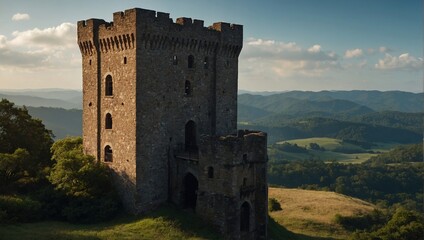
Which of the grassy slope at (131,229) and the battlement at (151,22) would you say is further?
the battlement at (151,22)

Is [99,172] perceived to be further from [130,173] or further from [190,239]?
[190,239]

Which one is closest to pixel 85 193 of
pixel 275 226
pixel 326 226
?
pixel 275 226

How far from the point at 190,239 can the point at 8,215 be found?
15.5 meters

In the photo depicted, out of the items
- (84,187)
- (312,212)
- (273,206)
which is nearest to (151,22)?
(84,187)

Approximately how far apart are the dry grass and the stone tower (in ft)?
38.1

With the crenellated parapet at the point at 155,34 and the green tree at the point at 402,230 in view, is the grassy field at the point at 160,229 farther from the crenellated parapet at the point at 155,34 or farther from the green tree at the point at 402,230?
the crenellated parapet at the point at 155,34

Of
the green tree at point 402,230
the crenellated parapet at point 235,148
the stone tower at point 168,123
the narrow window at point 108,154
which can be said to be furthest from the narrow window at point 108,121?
the green tree at point 402,230

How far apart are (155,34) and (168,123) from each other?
8.43 meters

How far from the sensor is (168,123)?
4050 cm

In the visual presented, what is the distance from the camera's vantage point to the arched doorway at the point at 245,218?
1533 inches

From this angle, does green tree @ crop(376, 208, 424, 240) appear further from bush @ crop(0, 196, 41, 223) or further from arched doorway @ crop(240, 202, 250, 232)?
bush @ crop(0, 196, 41, 223)

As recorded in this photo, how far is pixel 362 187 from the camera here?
139 m

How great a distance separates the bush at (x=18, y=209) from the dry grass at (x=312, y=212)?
27.3 m

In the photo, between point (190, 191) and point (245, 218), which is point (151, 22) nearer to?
point (190, 191)
